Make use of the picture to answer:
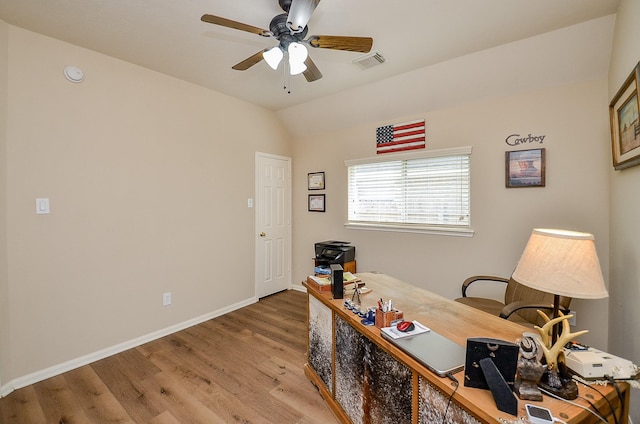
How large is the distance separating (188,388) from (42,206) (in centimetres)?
189

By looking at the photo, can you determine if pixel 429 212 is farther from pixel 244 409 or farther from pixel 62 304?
pixel 62 304

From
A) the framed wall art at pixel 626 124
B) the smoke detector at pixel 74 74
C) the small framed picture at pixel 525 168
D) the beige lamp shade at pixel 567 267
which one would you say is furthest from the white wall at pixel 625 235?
the smoke detector at pixel 74 74

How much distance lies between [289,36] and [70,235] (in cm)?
248

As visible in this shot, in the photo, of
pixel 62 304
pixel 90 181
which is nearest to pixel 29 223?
pixel 90 181

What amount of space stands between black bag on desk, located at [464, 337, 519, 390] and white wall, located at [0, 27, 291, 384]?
3.04m

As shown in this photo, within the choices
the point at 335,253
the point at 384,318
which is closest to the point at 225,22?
the point at 384,318

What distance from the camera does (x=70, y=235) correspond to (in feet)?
8.00

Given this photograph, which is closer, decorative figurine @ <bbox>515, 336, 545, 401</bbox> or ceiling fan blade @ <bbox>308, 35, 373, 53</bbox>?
decorative figurine @ <bbox>515, 336, 545, 401</bbox>

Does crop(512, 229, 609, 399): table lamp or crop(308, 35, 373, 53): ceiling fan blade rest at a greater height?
crop(308, 35, 373, 53): ceiling fan blade

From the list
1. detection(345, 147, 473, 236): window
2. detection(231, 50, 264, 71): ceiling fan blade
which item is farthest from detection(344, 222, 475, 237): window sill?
detection(231, 50, 264, 71): ceiling fan blade

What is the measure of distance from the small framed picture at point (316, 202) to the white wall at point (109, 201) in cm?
114

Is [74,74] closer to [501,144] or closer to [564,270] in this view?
[564,270]

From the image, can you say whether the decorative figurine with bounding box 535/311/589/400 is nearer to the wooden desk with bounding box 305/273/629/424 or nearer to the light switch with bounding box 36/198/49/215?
the wooden desk with bounding box 305/273/629/424

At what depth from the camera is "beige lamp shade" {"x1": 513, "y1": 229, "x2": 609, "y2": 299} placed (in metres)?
1.12
